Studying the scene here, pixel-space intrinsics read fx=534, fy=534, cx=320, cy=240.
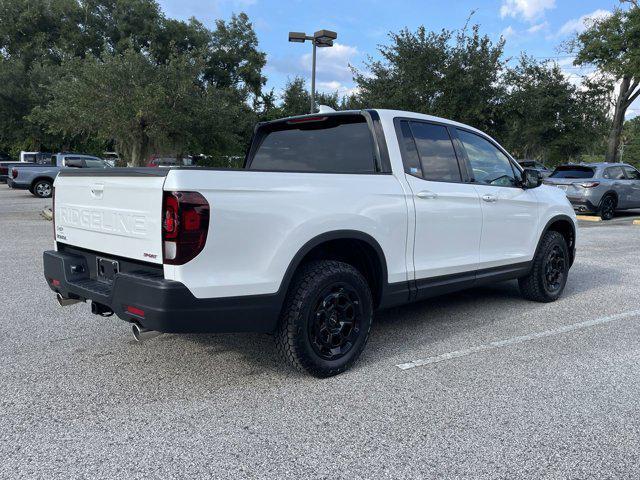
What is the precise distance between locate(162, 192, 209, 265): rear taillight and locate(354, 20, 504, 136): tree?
56.6ft

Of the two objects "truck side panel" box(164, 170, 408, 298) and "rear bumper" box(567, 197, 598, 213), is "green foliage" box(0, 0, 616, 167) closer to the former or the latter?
"rear bumper" box(567, 197, 598, 213)

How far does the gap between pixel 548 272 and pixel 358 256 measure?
2.86m

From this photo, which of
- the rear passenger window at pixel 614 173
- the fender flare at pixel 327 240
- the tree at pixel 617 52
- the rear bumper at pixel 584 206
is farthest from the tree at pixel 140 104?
the tree at pixel 617 52

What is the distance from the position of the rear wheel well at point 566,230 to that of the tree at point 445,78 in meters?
13.5

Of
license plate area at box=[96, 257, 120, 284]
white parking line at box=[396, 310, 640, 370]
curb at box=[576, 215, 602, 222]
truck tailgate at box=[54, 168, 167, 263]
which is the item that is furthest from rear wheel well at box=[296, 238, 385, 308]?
curb at box=[576, 215, 602, 222]

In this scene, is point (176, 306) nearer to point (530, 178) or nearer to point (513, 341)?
point (513, 341)

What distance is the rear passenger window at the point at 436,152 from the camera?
4410 mm

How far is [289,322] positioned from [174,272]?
83cm

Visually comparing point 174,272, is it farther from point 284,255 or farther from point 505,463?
point 505,463

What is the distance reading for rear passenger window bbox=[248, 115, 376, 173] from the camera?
13.9ft

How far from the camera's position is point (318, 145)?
443cm

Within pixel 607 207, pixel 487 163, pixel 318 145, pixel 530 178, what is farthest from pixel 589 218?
pixel 318 145

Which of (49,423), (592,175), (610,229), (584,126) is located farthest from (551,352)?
(584,126)

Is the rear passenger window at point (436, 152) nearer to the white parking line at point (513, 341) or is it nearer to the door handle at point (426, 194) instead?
the door handle at point (426, 194)
